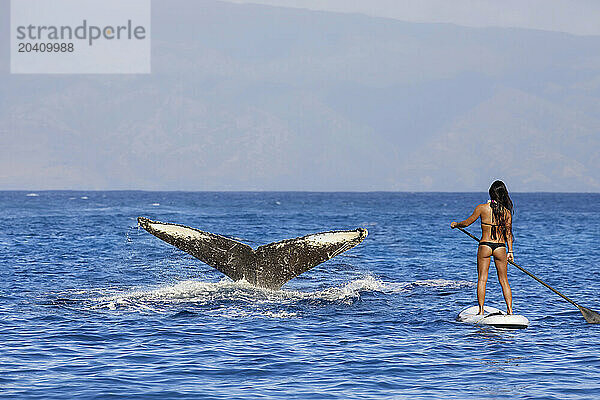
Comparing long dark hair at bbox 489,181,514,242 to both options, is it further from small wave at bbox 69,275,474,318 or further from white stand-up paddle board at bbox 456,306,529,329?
small wave at bbox 69,275,474,318

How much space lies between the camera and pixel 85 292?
1884cm

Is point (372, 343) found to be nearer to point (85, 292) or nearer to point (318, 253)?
point (318, 253)

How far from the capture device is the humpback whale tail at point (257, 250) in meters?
16.0

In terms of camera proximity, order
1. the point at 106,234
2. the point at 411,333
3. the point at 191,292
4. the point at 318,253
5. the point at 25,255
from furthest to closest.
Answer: the point at 106,234
the point at 25,255
the point at 191,292
the point at 318,253
the point at 411,333

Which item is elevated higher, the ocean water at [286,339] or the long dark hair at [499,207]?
the long dark hair at [499,207]

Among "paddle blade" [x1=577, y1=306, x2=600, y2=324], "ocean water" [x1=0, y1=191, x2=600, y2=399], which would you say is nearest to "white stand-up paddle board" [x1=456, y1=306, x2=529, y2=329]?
"ocean water" [x1=0, y1=191, x2=600, y2=399]

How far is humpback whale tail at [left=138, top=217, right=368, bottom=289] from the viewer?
15953 mm

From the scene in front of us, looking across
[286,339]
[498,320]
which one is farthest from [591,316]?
[286,339]

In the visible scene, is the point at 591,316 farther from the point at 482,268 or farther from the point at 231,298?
the point at 231,298

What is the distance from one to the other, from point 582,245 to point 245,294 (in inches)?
1086

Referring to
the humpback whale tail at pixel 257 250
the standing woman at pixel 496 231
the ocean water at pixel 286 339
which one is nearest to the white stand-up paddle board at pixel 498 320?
the standing woman at pixel 496 231

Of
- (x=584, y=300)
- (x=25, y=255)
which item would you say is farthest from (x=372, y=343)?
(x=25, y=255)

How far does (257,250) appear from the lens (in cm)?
1662

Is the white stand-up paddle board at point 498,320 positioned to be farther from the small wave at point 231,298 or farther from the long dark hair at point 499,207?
the small wave at point 231,298
